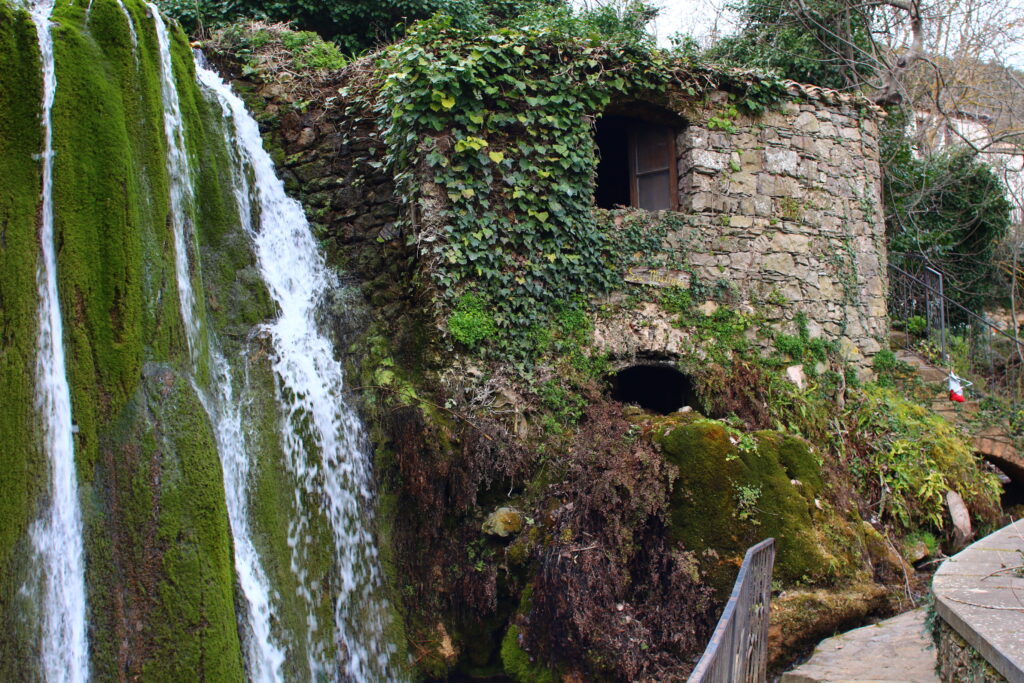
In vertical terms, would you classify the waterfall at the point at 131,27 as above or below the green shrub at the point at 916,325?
above

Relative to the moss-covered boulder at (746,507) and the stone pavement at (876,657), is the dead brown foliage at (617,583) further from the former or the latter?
the stone pavement at (876,657)

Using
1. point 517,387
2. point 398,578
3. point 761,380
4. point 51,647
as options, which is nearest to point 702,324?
point 761,380

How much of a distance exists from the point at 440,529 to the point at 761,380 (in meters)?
3.23

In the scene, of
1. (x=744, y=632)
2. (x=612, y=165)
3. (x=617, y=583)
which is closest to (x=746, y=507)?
(x=617, y=583)

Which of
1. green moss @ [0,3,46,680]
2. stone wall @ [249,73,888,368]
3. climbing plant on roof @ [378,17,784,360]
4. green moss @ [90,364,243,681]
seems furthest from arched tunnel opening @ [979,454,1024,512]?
green moss @ [0,3,46,680]

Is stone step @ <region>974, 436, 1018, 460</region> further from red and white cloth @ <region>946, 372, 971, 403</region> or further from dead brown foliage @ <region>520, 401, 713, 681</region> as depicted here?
dead brown foliage @ <region>520, 401, 713, 681</region>

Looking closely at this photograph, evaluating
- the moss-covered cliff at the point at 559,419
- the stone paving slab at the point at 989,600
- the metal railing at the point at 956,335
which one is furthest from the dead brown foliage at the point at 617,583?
the metal railing at the point at 956,335

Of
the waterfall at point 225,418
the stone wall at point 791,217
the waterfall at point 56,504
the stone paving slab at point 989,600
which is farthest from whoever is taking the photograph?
the stone wall at point 791,217

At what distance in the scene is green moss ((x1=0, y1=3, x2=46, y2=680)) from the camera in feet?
11.5

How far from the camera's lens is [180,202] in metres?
5.16

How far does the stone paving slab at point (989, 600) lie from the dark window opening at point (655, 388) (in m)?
2.97

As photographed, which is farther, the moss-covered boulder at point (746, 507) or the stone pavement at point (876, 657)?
the moss-covered boulder at point (746, 507)

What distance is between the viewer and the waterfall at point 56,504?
3652mm

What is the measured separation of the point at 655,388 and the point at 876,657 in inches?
155
